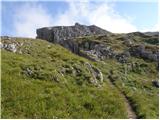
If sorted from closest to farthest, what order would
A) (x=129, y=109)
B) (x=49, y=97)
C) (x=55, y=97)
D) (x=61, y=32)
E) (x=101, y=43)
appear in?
(x=49, y=97)
(x=55, y=97)
(x=129, y=109)
(x=101, y=43)
(x=61, y=32)

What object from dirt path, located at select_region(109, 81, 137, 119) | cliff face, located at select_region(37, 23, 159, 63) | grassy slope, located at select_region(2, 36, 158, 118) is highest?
cliff face, located at select_region(37, 23, 159, 63)

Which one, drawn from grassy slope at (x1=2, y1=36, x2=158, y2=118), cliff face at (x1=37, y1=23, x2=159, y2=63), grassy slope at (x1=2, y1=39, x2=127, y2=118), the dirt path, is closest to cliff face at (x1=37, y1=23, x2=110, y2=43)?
cliff face at (x1=37, y1=23, x2=159, y2=63)

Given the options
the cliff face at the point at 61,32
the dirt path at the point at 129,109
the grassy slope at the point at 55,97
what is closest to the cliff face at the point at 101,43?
the cliff face at the point at 61,32

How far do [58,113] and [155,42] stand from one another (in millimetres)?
72743

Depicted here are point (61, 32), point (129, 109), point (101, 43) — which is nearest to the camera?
point (129, 109)

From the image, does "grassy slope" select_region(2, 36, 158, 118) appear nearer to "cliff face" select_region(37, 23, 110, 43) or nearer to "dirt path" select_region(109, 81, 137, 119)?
"dirt path" select_region(109, 81, 137, 119)

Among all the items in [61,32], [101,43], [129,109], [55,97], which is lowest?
[129,109]

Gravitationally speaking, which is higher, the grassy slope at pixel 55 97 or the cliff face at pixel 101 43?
the cliff face at pixel 101 43

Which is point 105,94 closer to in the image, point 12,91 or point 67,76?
point 67,76

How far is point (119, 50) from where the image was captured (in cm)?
7288

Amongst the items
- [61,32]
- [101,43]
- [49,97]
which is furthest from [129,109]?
[61,32]

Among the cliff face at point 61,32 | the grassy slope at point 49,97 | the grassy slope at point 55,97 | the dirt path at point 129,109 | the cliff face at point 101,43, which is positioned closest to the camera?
the grassy slope at point 49,97

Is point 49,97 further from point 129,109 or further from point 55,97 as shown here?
point 129,109

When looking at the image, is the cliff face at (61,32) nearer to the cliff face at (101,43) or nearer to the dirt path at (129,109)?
the cliff face at (101,43)
